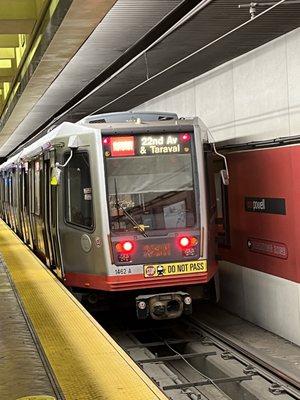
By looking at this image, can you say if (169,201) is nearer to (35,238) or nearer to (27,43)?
(27,43)

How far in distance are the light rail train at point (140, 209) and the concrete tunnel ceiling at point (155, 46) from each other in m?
1.11

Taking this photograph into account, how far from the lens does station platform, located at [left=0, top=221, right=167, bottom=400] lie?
4.08 m

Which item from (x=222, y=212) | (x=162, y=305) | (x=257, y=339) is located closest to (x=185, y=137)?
(x=162, y=305)

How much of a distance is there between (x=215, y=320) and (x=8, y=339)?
18.5 ft

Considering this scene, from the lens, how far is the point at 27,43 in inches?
436

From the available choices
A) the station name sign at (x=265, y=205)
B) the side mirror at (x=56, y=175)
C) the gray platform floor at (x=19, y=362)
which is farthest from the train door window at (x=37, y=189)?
the gray platform floor at (x=19, y=362)

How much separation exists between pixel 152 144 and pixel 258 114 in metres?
1.65

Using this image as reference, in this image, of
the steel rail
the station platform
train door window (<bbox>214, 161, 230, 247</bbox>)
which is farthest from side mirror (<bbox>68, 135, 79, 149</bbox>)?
the steel rail

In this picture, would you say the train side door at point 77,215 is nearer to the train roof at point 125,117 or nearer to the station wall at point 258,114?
the train roof at point 125,117

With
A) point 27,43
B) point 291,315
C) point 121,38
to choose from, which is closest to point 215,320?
point 291,315

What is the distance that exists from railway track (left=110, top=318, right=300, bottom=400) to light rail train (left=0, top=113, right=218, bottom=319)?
61 cm

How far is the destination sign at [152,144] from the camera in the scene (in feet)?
28.6

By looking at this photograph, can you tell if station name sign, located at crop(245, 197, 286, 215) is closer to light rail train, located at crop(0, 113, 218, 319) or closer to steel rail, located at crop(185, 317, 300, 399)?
light rail train, located at crop(0, 113, 218, 319)

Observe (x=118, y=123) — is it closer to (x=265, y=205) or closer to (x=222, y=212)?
(x=265, y=205)
